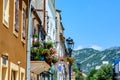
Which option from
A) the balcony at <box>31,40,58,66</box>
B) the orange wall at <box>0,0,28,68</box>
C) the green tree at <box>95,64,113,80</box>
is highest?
the green tree at <box>95,64,113,80</box>

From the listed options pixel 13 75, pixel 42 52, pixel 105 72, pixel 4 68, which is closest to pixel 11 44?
pixel 4 68

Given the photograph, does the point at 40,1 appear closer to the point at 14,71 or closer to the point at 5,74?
the point at 14,71

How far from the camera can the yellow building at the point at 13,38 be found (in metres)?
15.5

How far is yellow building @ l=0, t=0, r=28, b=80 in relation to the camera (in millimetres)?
15472

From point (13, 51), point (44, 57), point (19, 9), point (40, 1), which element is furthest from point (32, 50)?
point (40, 1)

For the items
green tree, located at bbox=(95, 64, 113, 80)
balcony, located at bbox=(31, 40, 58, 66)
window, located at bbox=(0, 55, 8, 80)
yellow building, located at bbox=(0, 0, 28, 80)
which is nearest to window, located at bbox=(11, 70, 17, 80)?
yellow building, located at bbox=(0, 0, 28, 80)

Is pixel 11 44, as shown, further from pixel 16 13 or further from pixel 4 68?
pixel 16 13

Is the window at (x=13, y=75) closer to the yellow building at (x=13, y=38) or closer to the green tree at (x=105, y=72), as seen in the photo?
the yellow building at (x=13, y=38)

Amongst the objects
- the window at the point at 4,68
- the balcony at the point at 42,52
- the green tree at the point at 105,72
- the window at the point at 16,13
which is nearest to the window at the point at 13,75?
the window at the point at 16,13

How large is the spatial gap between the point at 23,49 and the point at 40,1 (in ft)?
55.9

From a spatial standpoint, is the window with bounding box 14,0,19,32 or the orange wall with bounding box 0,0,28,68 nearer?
the orange wall with bounding box 0,0,28,68

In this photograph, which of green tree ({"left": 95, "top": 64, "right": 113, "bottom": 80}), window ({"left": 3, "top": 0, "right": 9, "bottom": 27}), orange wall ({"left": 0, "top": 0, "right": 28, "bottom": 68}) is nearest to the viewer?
orange wall ({"left": 0, "top": 0, "right": 28, "bottom": 68})

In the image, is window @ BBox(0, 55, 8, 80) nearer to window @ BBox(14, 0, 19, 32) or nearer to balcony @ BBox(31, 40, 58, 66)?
window @ BBox(14, 0, 19, 32)

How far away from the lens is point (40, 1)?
37500 millimetres
